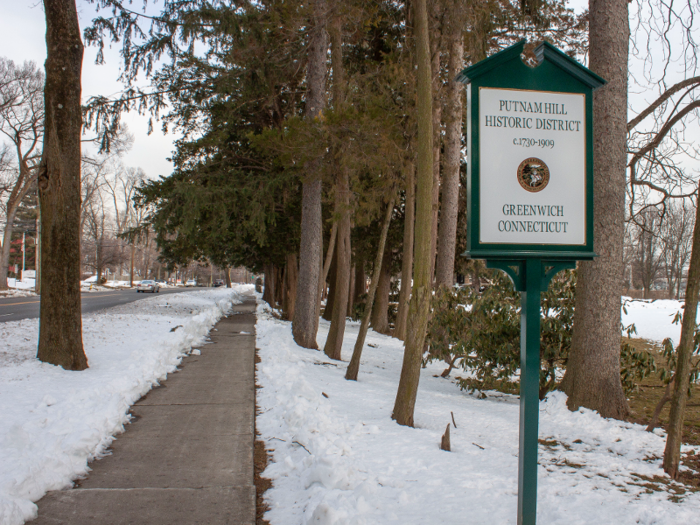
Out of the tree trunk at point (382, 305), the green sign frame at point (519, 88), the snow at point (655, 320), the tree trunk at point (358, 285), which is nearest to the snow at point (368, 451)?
the green sign frame at point (519, 88)

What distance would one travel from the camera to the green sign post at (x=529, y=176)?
2.69 meters

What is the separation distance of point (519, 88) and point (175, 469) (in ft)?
13.6

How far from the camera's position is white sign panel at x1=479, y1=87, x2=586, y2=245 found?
270cm

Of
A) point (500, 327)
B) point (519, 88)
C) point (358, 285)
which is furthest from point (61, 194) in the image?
point (358, 285)

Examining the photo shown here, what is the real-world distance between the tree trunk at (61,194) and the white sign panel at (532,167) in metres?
7.45

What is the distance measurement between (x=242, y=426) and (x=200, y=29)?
10.3m

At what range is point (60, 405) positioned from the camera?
17.7 ft

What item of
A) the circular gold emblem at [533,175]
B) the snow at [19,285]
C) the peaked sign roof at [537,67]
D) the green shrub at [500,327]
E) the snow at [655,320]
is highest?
the peaked sign roof at [537,67]

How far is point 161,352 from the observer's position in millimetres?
9570

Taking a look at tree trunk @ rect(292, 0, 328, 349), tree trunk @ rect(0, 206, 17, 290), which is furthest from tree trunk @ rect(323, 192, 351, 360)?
tree trunk @ rect(0, 206, 17, 290)

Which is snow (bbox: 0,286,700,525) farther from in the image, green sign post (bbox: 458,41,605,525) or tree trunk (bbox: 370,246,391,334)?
tree trunk (bbox: 370,246,391,334)

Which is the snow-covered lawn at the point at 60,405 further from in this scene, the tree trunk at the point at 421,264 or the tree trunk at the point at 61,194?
the tree trunk at the point at 421,264

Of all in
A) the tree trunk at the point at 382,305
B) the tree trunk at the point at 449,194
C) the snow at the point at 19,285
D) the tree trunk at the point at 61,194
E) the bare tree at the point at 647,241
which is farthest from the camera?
the snow at the point at 19,285

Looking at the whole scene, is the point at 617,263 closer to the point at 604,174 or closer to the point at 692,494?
the point at 604,174
